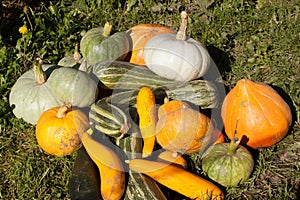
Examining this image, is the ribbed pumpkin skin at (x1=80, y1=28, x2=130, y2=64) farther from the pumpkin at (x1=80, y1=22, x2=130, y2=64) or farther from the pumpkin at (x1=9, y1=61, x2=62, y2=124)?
the pumpkin at (x1=9, y1=61, x2=62, y2=124)

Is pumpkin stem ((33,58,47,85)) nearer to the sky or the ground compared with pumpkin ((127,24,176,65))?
nearer to the ground

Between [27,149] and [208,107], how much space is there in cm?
176

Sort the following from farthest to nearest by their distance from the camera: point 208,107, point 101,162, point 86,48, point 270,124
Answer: point 86,48 → point 208,107 → point 270,124 → point 101,162

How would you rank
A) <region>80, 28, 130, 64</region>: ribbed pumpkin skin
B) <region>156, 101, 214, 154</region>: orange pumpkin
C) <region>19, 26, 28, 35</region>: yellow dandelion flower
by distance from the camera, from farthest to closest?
<region>19, 26, 28, 35</region>: yellow dandelion flower, <region>80, 28, 130, 64</region>: ribbed pumpkin skin, <region>156, 101, 214, 154</region>: orange pumpkin

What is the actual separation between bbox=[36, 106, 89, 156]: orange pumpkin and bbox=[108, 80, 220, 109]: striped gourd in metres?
0.38

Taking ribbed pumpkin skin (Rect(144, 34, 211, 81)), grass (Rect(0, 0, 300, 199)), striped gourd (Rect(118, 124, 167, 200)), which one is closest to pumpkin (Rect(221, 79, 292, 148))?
grass (Rect(0, 0, 300, 199))

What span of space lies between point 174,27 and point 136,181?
2.44 meters

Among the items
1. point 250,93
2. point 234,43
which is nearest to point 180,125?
point 250,93

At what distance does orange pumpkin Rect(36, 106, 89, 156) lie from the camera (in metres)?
4.07

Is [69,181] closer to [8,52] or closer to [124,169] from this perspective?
[124,169]

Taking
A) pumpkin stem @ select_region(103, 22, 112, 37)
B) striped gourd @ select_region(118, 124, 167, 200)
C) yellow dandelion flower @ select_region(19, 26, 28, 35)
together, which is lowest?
striped gourd @ select_region(118, 124, 167, 200)

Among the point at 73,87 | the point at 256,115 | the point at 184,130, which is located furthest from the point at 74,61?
the point at 256,115

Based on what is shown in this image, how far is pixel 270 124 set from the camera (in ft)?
13.4

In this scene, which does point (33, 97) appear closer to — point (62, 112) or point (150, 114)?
point (62, 112)
